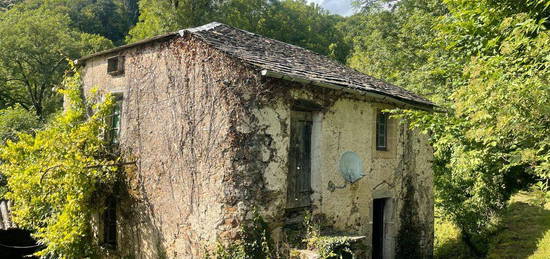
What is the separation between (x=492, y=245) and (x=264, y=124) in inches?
337

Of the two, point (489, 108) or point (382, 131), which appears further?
point (382, 131)

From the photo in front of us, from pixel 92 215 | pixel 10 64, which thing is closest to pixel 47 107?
pixel 10 64

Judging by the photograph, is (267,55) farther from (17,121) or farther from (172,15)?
(172,15)

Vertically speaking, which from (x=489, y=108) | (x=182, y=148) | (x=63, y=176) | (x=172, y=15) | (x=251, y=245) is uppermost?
(x=172, y=15)

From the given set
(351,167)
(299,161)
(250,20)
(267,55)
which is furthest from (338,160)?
(250,20)

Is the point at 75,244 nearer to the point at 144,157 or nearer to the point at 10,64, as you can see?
the point at 144,157

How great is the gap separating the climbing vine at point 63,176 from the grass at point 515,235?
10.1 meters

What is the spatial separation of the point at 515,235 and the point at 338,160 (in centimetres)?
663

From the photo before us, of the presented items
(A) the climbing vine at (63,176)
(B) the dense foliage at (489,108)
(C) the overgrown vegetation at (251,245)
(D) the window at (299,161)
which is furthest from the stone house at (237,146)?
(B) the dense foliage at (489,108)

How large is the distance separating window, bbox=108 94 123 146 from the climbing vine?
27 cm

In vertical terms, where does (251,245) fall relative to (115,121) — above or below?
below

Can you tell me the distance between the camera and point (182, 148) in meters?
7.88

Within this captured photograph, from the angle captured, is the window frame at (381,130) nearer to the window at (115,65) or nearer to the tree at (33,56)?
the window at (115,65)

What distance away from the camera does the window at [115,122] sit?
9.83 m
